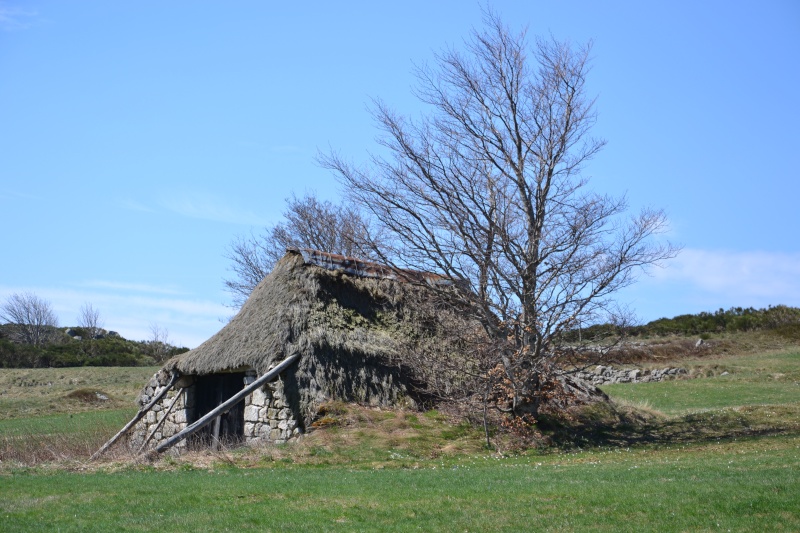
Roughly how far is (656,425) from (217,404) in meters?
12.1

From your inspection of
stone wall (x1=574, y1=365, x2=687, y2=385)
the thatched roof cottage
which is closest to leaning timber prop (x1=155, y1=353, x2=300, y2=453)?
the thatched roof cottage

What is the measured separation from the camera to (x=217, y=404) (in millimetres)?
22328

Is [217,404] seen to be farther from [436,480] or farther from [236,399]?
[436,480]

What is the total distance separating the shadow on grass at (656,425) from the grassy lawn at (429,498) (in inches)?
194

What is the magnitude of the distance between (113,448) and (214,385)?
10.6 ft

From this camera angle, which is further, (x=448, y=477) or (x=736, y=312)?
(x=736, y=312)

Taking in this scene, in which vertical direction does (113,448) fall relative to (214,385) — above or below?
below

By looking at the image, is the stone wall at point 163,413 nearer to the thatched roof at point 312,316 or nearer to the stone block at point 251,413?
the thatched roof at point 312,316

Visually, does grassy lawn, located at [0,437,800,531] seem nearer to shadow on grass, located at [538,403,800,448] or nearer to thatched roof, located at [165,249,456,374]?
shadow on grass, located at [538,403,800,448]

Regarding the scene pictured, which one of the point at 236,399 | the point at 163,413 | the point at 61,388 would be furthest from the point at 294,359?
the point at 61,388

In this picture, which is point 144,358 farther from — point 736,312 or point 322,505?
point 322,505

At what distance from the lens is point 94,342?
70.2 meters

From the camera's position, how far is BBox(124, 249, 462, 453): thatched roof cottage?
19938 millimetres

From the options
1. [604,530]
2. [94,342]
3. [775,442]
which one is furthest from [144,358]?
[604,530]
